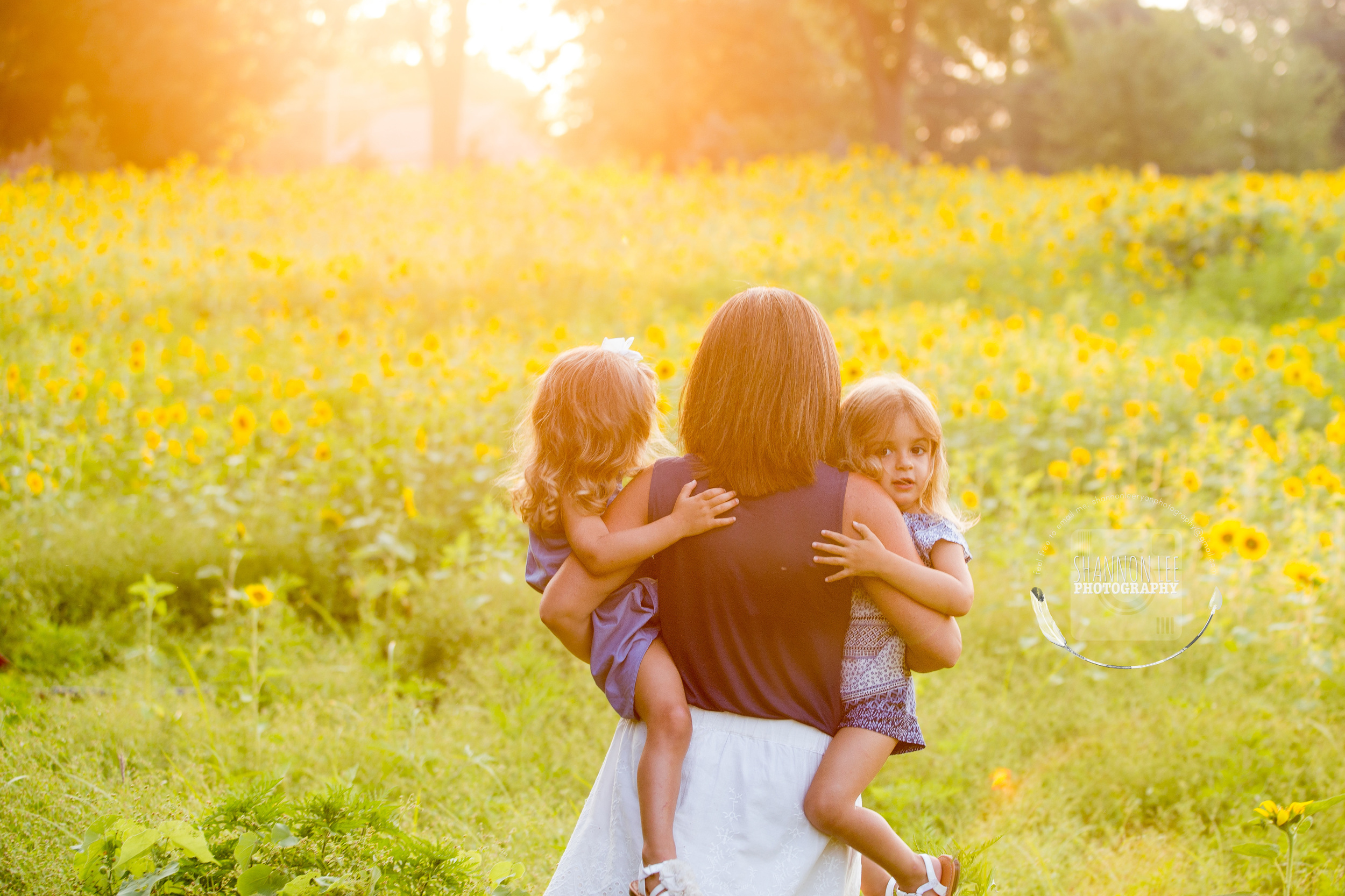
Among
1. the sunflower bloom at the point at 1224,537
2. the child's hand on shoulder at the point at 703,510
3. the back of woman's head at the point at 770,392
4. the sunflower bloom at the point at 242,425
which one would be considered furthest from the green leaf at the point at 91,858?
the sunflower bloom at the point at 1224,537

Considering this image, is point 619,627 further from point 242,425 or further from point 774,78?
point 774,78

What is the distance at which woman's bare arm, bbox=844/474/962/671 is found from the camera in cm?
200

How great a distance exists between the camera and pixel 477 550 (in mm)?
5020

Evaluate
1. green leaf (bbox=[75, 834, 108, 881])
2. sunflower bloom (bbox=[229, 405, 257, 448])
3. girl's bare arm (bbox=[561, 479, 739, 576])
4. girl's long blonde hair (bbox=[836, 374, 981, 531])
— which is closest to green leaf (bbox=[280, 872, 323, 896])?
green leaf (bbox=[75, 834, 108, 881])

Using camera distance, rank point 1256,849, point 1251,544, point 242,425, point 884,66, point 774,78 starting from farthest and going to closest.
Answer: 1. point 774,78
2. point 884,66
3. point 242,425
4. point 1251,544
5. point 1256,849

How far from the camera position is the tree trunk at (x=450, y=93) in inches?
744

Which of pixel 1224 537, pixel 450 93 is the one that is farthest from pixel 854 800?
pixel 450 93

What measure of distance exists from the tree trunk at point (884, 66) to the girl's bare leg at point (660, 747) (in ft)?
58.7

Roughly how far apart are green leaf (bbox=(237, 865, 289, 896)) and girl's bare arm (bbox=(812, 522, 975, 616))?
4.05ft

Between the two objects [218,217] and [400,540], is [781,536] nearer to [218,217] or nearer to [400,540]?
[400,540]

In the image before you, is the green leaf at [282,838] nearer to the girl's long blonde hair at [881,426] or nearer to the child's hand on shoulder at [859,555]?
the child's hand on shoulder at [859,555]

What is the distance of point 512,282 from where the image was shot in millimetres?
9375

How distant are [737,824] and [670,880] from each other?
18 centimetres

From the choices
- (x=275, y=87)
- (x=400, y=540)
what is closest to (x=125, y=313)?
(x=400, y=540)
